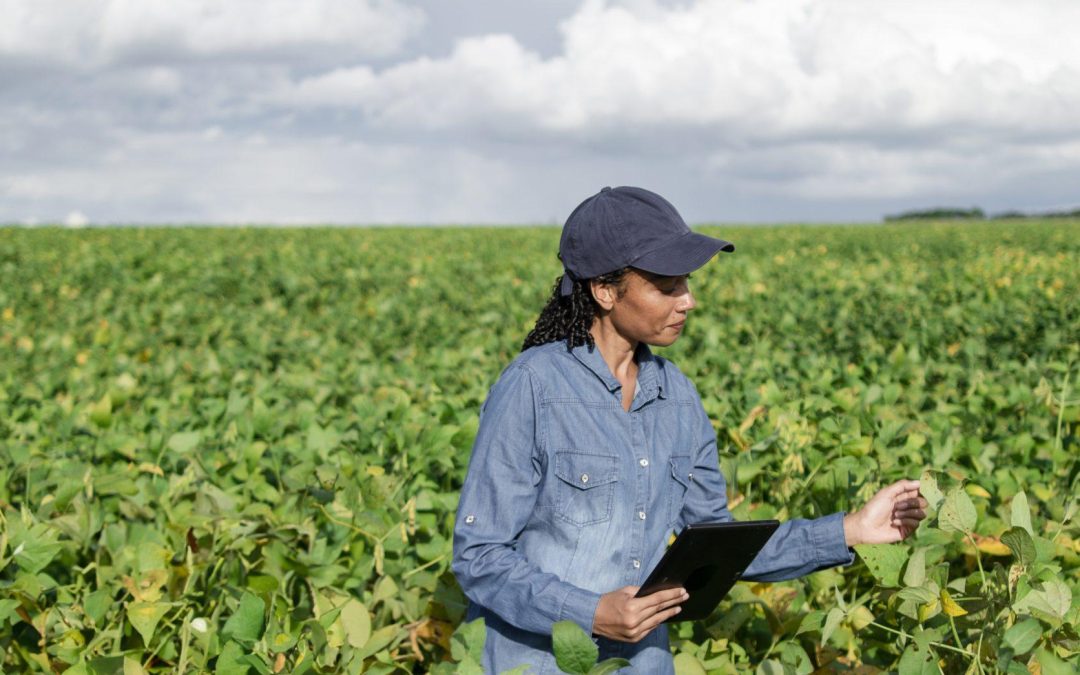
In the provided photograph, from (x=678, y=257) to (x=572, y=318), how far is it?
27 centimetres

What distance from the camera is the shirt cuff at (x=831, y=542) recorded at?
215cm

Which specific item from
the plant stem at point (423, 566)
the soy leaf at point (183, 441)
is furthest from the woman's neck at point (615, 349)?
the soy leaf at point (183, 441)

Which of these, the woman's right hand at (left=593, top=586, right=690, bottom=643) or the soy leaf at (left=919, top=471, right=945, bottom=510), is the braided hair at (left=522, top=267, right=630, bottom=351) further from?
the soy leaf at (left=919, top=471, right=945, bottom=510)

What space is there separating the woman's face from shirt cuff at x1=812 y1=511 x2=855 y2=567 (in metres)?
0.52

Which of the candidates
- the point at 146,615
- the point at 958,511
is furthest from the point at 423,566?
the point at 958,511

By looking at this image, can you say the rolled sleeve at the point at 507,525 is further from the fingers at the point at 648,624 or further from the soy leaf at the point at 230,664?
the soy leaf at the point at 230,664

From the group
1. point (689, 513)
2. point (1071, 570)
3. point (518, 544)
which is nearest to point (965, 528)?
point (689, 513)

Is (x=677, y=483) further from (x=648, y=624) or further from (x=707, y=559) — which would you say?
(x=648, y=624)

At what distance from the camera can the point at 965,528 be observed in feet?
5.93

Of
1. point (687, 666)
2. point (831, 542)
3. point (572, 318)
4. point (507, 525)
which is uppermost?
point (572, 318)

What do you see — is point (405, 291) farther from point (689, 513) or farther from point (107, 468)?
point (689, 513)

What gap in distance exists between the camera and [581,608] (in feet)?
6.06

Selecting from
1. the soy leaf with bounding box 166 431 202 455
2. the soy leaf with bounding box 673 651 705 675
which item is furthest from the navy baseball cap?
the soy leaf with bounding box 166 431 202 455

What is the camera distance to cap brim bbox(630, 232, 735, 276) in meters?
1.95
